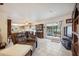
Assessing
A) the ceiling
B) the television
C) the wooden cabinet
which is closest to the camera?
the ceiling

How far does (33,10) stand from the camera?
1769mm

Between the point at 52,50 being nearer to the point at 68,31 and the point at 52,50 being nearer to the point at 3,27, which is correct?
the point at 68,31

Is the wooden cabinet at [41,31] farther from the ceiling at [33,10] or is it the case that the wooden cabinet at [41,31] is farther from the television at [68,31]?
the television at [68,31]

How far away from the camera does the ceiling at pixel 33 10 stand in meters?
1.67

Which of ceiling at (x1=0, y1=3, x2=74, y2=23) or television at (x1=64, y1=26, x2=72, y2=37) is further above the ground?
ceiling at (x1=0, y1=3, x2=74, y2=23)

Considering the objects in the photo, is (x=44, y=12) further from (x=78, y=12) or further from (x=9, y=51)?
(x=9, y=51)

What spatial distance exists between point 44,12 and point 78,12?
635 mm

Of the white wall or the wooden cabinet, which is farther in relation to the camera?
the wooden cabinet

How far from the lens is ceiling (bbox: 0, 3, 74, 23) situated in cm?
167

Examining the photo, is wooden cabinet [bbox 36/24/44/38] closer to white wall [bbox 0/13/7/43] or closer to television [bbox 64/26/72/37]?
television [bbox 64/26/72/37]

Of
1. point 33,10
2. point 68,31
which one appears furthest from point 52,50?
point 33,10

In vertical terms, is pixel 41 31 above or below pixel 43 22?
below

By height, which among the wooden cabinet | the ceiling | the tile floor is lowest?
the tile floor

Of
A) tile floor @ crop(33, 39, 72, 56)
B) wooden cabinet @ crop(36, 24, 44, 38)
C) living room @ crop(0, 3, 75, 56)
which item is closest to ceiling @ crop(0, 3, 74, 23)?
living room @ crop(0, 3, 75, 56)
